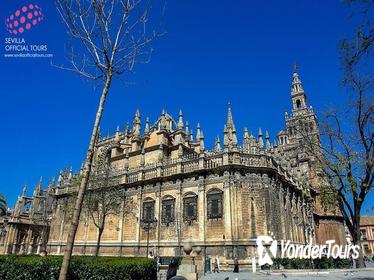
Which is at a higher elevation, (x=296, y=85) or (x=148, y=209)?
(x=296, y=85)

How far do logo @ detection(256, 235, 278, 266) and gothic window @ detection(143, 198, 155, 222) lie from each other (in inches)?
461

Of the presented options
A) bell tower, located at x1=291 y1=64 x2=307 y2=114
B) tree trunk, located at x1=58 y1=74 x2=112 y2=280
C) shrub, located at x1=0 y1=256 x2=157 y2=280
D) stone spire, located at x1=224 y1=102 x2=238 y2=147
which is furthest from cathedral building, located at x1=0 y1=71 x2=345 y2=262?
bell tower, located at x1=291 y1=64 x2=307 y2=114

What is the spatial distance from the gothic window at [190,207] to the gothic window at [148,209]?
4.01 m

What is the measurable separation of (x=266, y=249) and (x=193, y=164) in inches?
414

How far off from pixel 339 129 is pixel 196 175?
13789 millimetres

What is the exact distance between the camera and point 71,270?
1148 centimetres

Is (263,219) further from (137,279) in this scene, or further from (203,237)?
(137,279)

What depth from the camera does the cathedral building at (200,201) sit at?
26.8m

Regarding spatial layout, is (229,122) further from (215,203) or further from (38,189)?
(38,189)

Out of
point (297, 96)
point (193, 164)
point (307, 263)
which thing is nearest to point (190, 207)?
point (193, 164)

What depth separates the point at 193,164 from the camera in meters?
30.6

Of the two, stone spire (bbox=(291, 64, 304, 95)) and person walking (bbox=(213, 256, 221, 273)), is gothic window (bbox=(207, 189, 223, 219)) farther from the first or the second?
stone spire (bbox=(291, 64, 304, 95))

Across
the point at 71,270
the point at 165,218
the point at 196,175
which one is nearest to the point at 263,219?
the point at 196,175

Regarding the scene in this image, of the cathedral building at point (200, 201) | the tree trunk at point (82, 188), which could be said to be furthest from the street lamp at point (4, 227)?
the tree trunk at point (82, 188)
